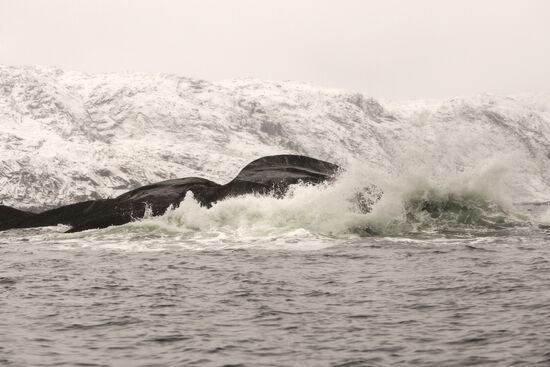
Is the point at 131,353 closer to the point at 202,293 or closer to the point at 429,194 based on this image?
the point at 202,293

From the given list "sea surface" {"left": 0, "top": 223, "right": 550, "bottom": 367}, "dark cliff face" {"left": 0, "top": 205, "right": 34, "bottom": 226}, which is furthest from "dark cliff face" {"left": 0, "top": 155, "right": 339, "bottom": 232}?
"sea surface" {"left": 0, "top": 223, "right": 550, "bottom": 367}

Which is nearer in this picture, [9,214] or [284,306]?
[284,306]

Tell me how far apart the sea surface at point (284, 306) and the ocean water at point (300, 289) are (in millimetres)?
46

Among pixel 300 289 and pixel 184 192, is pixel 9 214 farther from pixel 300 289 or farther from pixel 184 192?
pixel 300 289

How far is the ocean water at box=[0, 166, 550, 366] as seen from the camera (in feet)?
42.0

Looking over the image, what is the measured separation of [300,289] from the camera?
19.2 meters

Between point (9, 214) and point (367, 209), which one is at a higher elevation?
point (9, 214)

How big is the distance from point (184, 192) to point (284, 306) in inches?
1206

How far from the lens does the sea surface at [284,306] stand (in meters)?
12.6

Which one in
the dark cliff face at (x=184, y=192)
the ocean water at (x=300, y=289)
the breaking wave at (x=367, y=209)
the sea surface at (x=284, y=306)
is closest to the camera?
the sea surface at (x=284, y=306)

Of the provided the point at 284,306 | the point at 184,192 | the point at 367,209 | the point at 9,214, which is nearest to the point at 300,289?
the point at 284,306

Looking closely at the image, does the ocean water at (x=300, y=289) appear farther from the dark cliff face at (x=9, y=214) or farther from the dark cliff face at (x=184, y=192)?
the dark cliff face at (x=9, y=214)

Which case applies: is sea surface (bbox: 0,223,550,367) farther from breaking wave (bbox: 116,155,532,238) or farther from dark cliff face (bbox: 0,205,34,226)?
dark cliff face (bbox: 0,205,34,226)

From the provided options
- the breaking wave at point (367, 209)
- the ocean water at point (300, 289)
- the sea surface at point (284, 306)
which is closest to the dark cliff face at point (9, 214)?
the ocean water at point (300, 289)
